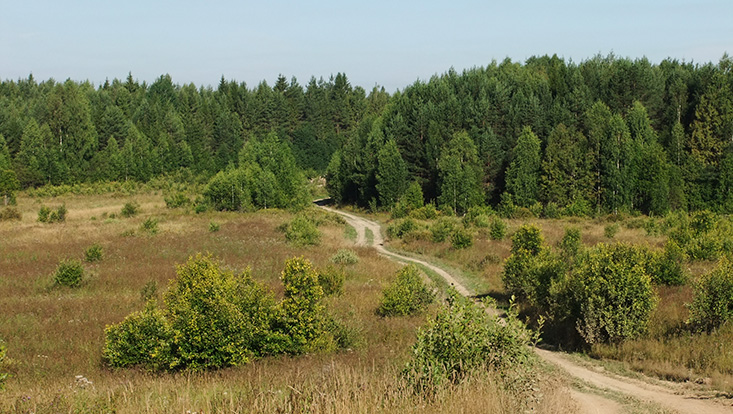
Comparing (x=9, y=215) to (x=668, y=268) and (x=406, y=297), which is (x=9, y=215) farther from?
(x=668, y=268)

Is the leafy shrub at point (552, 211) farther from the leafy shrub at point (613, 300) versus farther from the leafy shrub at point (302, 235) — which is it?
the leafy shrub at point (613, 300)

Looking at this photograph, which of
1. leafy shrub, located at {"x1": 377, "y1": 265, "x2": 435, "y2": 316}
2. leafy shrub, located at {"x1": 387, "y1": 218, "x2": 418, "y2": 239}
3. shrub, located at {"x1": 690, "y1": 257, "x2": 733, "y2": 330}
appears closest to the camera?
shrub, located at {"x1": 690, "y1": 257, "x2": 733, "y2": 330}

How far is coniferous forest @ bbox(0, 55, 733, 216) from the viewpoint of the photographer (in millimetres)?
59500

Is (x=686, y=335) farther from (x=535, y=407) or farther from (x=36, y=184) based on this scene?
(x=36, y=184)

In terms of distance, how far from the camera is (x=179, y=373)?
11984 mm

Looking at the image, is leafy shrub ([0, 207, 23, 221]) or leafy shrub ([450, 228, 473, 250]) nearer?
leafy shrub ([450, 228, 473, 250])

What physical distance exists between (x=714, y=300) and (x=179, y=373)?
13456 mm

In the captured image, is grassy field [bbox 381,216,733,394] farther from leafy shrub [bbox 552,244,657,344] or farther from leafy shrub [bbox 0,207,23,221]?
leafy shrub [bbox 0,207,23,221]

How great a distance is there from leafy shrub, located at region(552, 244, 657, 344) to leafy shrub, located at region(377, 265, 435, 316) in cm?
549

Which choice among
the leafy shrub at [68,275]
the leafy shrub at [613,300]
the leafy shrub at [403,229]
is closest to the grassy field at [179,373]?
the leafy shrub at [68,275]

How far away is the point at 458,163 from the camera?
207 ft

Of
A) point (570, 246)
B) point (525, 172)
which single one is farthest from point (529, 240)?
point (525, 172)

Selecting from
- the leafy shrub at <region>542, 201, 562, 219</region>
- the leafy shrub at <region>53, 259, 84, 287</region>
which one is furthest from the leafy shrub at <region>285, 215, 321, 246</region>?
the leafy shrub at <region>542, 201, 562, 219</region>

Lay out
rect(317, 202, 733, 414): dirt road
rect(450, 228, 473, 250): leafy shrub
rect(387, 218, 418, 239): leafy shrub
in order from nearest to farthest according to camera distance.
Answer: rect(317, 202, 733, 414): dirt road, rect(450, 228, 473, 250): leafy shrub, rect(387, 218, 418, 239): leafy shrub
